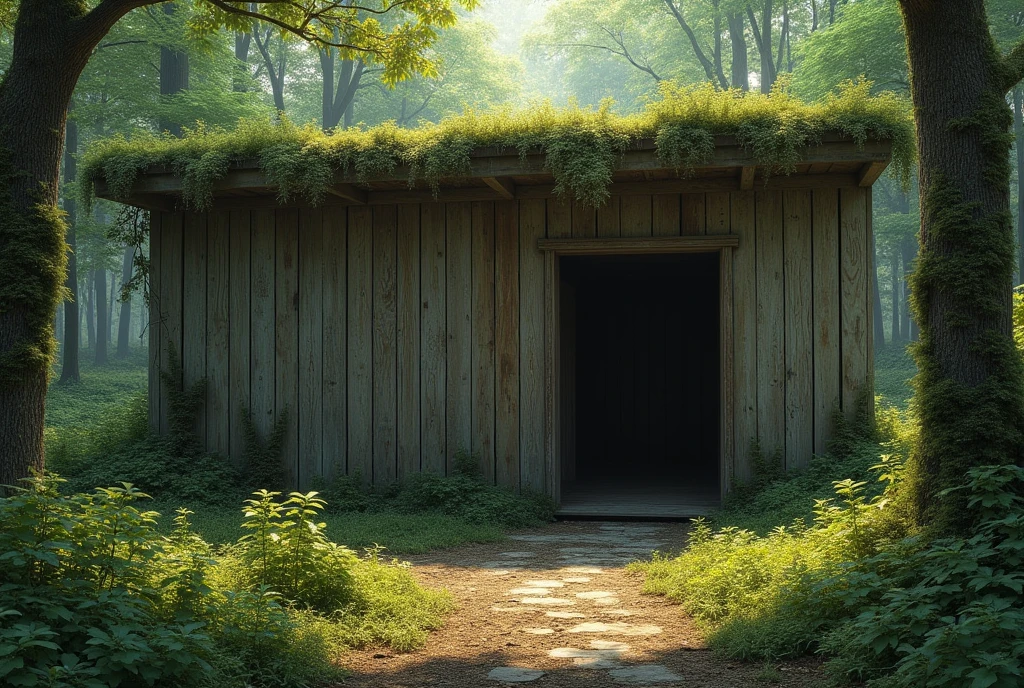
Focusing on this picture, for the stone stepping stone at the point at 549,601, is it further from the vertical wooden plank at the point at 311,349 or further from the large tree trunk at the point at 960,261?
the vertical wooden plank at the point at 311,349

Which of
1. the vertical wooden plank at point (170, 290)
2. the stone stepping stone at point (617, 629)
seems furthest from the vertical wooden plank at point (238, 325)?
the stone stepping stone at point (617, 629)

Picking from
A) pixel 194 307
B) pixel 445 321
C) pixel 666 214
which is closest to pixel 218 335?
pixel 194 307

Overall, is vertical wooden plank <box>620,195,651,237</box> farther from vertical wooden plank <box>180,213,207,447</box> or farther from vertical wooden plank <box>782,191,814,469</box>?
vertical wooden plank <box>180,213,207,447</box>

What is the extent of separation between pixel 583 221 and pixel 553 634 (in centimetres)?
508

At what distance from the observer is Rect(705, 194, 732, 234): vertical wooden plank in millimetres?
8906

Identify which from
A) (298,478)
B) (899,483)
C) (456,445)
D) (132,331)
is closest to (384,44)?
(456,445)

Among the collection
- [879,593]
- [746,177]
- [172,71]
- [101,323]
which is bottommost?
[879,593]

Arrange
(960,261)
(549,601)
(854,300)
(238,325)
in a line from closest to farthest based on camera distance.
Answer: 1. (960,261)
2. (549,601)
3. (854,300)
4. (238,325)

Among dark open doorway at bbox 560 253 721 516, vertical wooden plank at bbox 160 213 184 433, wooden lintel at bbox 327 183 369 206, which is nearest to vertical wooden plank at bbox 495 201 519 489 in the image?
wooden lintel at bbox 327 183 369 206

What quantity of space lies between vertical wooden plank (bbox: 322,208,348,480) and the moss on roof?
20.6 inches

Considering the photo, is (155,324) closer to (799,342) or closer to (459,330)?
(459,330)

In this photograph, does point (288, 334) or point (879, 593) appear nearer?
point (879, 593)

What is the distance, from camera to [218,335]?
9844mm

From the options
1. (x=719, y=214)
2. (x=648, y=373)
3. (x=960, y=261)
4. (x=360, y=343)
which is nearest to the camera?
(x=960, y=261)
